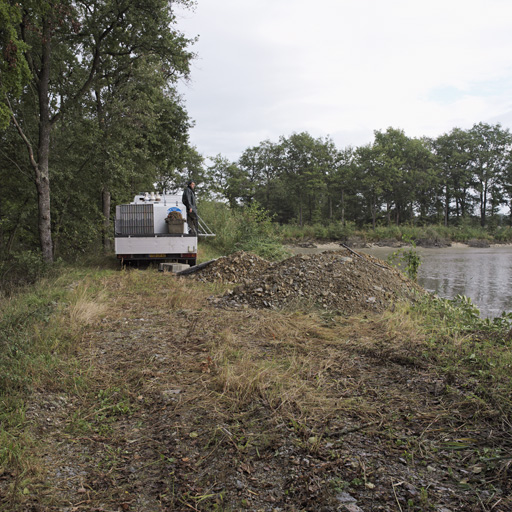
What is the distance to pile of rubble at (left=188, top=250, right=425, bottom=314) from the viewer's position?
8.14 m

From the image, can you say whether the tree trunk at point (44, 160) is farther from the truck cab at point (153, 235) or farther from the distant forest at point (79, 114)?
the truck cab at point (153, 235)

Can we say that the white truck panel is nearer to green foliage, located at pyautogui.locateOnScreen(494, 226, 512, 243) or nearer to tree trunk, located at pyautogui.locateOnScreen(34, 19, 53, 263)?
tree trunk, located at pyautogui.locateOnScreen(34, 19, 53, 263)

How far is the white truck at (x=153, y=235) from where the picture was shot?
45.9ft

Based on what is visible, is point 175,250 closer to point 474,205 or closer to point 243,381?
point 243,381

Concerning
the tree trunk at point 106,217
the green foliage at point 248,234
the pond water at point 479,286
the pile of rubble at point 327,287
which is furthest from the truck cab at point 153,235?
the pond water at point 479,286

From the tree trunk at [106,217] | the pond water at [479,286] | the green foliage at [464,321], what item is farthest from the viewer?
the tree trunk at [106,217]

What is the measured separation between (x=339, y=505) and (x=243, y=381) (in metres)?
1.83

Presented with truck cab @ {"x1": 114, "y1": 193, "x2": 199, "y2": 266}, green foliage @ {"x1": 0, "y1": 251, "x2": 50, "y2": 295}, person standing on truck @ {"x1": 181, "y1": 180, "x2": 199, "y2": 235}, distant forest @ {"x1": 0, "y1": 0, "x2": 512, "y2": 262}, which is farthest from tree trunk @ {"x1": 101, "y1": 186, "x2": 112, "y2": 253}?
A: green foliage @ {"x1": 0, "y1": 251, "x2": 50, "y2": 295}

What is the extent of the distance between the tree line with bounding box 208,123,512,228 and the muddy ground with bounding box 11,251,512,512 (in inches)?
2291

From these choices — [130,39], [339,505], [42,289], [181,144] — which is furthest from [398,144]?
[339,505]

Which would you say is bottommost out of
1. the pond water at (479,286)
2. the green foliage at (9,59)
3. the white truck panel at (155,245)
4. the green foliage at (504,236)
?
the pond water at (479,286)

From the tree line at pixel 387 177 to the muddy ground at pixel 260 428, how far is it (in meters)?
58.2

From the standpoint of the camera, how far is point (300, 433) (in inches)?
127

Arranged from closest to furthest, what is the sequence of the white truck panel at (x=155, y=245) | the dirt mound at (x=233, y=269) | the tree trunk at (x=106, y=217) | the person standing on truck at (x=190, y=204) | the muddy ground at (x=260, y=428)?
the muddy ground at (x=260, y=428) < the dirt mound at (x=233, y=269) < the white truck panel at (x=155, y=245) < the person standing on truck at (x=190, y=204) < the tree trunk at (x=106, y=217)
